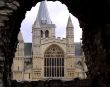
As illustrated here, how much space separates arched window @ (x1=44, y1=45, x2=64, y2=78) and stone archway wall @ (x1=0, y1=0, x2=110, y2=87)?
60318 mm

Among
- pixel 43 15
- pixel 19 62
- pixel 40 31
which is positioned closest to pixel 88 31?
pixel 19 62

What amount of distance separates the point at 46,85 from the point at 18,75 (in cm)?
6165

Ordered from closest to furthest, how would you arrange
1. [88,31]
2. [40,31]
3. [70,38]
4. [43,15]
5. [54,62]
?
[88,31] → [54,62] → [70,38] → [40,31] → [43,15]

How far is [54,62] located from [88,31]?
6211cm

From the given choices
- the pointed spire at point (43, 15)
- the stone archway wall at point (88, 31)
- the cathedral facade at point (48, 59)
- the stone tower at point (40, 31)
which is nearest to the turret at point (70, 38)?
the cathedral facade at point (48, 59)

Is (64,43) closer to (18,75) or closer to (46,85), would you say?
(18,75)

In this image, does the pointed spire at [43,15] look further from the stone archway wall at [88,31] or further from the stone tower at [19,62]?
the stone archway wall at [88,31]

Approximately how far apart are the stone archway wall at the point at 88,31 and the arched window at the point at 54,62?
60318mm

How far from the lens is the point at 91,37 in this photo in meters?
10.6

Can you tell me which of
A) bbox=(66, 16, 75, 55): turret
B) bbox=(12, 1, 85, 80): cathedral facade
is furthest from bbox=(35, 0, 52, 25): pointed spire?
bbox=(66, 16, 75, 55): turret

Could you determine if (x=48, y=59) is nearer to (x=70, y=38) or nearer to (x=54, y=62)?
(x=54, y=62)

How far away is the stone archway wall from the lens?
797cm

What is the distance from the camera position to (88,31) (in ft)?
35.7

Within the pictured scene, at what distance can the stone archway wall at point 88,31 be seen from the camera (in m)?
7.97
